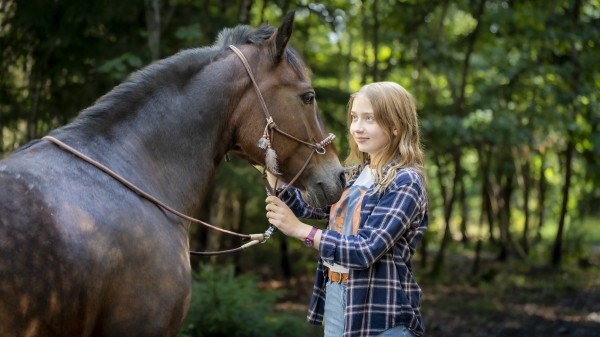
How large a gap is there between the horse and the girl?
19 centimetres

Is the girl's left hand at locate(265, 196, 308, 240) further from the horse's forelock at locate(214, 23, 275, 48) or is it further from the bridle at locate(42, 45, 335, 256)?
the horse's forelock at locate(214, 23, 275, 48)

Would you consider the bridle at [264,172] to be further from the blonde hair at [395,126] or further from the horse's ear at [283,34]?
the blonde hair at [395,126]

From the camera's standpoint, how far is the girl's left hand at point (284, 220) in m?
3.07

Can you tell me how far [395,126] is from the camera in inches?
125

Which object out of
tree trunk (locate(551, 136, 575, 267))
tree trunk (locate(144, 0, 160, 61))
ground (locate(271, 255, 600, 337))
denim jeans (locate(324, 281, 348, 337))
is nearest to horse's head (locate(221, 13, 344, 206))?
denim jeans (locate(324, 281, 348, 337))

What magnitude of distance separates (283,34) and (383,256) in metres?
1.05

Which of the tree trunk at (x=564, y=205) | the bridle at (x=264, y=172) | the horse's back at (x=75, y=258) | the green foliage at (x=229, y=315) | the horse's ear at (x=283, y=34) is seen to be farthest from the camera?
the tree trunk at (x=564, y=205)

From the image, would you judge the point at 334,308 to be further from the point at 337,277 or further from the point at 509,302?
the point at 509,302

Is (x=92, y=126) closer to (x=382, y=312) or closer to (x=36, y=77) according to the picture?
→ (x=382, y=312)

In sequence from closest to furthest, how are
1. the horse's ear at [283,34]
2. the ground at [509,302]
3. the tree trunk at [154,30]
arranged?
1. the horse's ear at [283,34]
2. the tree trunk at [154,30]
3. the ground at [509,302]

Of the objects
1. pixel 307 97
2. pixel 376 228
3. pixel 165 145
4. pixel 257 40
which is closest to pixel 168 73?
pixel 165 145

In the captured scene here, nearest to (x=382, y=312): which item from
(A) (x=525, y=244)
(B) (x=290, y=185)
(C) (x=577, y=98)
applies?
(B) (x=290, y=185)

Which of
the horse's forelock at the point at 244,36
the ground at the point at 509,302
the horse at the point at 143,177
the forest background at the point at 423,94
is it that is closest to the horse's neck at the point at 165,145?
the horse at the point at 143,177

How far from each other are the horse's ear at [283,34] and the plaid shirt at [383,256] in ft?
2.41
